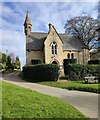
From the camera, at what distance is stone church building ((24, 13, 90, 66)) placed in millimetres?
40969

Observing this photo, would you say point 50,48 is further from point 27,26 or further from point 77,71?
point 77,71

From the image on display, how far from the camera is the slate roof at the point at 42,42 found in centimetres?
4184

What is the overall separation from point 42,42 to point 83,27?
15.6 metres

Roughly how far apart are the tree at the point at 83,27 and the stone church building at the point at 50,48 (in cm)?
865

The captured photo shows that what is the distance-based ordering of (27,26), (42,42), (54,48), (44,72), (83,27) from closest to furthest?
(44,72)
(54,48)
(42,42)
(27,26)
(83,27)

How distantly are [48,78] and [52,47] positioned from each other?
14.4 metres

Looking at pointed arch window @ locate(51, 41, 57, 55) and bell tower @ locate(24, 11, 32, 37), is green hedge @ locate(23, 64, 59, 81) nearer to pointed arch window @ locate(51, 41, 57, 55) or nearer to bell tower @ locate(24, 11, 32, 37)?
pointed arch window @ locate(51, 41, 57, 55)

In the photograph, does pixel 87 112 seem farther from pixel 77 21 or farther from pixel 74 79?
pixel 77 21

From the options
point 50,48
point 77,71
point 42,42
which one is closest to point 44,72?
Answer: point 77,71

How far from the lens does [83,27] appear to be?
53.2 metres

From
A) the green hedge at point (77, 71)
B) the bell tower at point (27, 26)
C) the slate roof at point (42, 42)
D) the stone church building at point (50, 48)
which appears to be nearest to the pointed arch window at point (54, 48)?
the stone church building at point (50, 48)

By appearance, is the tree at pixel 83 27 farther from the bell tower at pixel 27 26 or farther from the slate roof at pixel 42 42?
the bell tower at pixel 27 26

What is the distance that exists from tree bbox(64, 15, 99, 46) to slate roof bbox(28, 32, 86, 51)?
652 centimetres

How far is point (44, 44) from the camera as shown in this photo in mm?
40594
